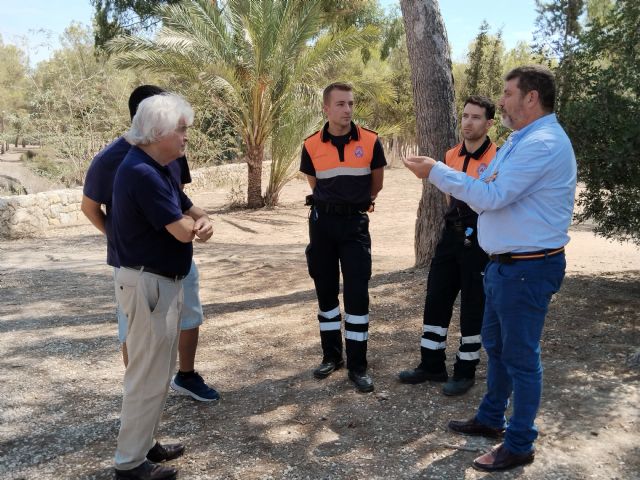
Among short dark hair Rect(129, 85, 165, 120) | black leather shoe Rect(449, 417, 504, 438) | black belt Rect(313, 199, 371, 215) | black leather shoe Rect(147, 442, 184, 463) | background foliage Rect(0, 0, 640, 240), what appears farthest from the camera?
background foliage Rect(0, 0, 640, 240)

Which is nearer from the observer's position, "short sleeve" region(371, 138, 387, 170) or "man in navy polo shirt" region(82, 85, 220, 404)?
"man in navy polo shirt" region(82, 85, 220, 404)

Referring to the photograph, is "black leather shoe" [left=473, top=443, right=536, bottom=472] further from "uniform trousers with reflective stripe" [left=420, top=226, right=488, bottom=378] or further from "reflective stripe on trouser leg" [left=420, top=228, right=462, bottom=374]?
"reflective stripe on trouser leg" [left=420, top=228, right=462, bottom=374]

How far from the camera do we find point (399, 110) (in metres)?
28.3

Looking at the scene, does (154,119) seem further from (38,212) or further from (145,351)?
(38,212)

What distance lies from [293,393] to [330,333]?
50 centimetres

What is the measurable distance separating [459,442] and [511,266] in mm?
1048

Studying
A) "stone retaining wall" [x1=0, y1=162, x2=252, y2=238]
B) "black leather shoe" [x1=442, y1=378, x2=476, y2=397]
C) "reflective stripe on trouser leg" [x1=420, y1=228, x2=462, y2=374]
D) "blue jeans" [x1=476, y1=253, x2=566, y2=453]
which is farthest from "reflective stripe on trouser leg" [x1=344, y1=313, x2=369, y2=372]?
"stone retaining wall" [x1=0, y1=162, x2=252, y2=238]

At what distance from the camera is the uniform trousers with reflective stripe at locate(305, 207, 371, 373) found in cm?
391

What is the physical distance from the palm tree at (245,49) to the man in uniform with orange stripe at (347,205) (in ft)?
34.1

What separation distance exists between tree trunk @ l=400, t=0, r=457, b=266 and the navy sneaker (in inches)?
137

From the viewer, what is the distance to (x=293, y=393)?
154 inches

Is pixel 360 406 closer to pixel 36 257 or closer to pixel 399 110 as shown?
pixel 36 257

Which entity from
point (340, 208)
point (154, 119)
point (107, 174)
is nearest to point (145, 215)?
point (154, 119)

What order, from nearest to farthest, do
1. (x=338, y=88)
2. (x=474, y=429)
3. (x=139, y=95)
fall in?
(x=474, y=429), (x=139, y=95), (x=338, y=88)
